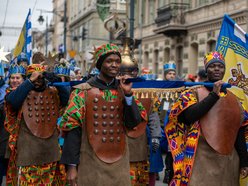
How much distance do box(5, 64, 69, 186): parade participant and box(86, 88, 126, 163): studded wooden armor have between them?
1.88 meters

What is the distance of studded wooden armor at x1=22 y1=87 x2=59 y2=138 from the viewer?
6.65 meters

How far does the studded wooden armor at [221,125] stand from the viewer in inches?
202

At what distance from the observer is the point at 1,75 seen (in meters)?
9.09

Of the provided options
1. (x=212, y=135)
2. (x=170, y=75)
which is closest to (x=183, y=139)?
(x=212, y=135)

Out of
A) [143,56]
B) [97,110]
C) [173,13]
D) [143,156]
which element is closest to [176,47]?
[173,13]

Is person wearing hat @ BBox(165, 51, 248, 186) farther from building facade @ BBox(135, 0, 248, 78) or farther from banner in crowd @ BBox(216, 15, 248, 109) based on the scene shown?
building facade @ BBox(135, 0, 248, 78)

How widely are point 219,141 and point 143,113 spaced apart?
760 millimetres

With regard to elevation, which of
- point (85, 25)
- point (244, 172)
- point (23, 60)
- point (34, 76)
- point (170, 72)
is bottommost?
point (244, 172)

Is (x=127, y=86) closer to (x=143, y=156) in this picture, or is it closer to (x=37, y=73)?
(x=37, y=73)

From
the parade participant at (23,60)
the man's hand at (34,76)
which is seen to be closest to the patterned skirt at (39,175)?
the man's hand at (34,76)

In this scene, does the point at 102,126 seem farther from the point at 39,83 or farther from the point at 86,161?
the point at 39,83

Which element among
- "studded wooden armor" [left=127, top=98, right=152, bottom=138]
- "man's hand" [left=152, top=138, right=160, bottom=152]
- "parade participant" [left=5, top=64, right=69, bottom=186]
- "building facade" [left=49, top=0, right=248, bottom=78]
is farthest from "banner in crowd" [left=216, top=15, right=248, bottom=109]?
"building facade" [left=49, top=0, right=248, bottom=78]

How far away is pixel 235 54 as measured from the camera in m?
6.69

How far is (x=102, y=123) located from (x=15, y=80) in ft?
10.1
